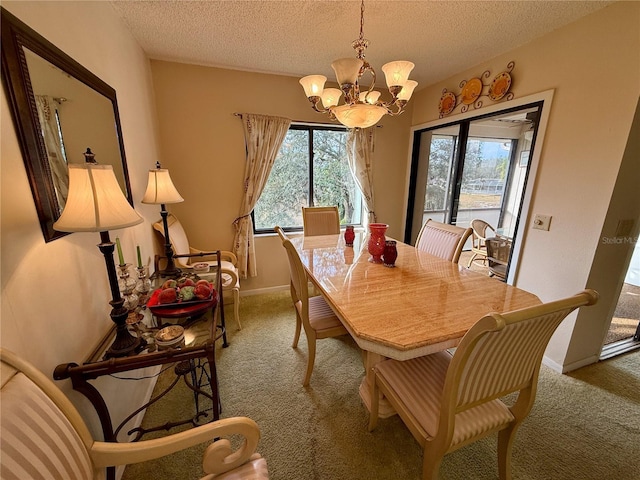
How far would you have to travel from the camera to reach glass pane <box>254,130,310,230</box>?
306 centimetres

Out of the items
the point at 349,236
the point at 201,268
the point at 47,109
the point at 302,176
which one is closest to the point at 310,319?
the point at 349,236

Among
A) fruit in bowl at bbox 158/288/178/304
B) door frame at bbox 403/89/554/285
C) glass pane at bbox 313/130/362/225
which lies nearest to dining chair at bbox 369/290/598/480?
fruit in bowl at bbox 158/288/178/304

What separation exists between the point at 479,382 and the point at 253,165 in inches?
105

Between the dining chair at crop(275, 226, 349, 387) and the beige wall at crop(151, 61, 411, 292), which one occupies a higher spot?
the beige wall at crop(151, 61, 411, 292)

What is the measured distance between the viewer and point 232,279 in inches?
92.9

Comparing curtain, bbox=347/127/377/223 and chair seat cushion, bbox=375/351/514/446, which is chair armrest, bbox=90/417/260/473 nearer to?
chair seat cushion, bbox=375/351/514/446

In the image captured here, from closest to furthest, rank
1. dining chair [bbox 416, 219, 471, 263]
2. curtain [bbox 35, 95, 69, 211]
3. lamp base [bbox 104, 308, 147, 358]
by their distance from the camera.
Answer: curtain [bbox 35, 95, 69, 211]
lamp base [bbox 104, 308, 147, 358]
dining chair [bbox 416, 219, 471, 263]

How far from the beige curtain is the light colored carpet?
113 centimetres

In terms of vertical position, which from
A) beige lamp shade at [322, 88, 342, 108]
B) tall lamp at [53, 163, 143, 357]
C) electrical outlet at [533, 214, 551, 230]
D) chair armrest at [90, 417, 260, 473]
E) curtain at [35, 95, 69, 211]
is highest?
beige lamp shade at [322, 88, 342, 108]

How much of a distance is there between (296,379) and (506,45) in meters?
3.19

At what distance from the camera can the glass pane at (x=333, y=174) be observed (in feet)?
10.5

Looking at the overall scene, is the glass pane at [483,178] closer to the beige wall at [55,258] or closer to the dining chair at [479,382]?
the dining chair at [479,382]

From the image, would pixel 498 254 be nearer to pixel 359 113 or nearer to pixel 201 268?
pixel 359 113

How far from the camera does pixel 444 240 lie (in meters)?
2.07
